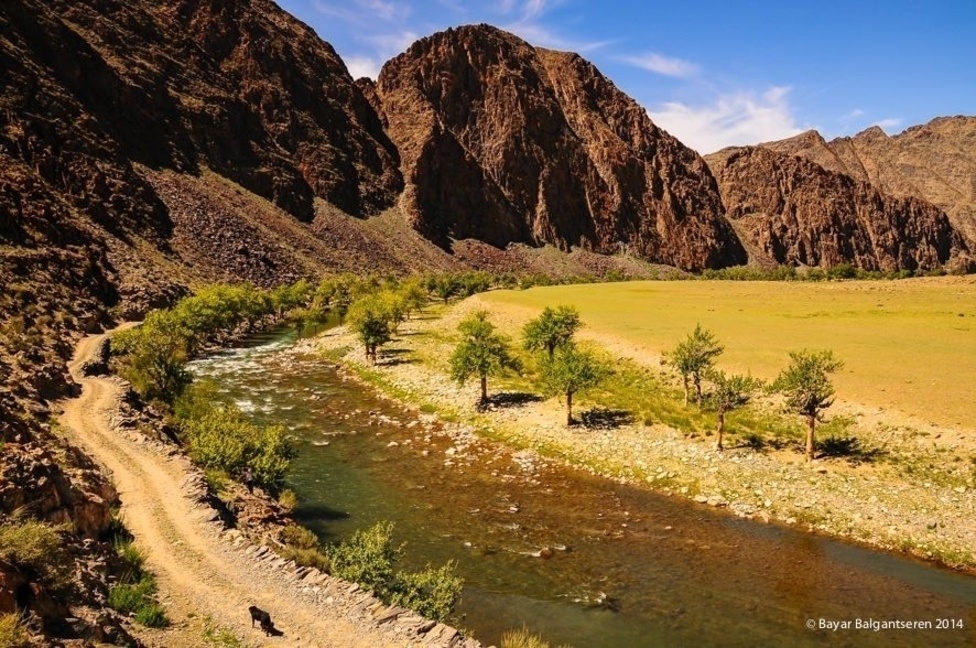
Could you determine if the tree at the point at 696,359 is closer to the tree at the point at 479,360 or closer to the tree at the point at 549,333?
the tree at the point at 549,333

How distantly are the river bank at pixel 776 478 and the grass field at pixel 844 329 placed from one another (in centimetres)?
896

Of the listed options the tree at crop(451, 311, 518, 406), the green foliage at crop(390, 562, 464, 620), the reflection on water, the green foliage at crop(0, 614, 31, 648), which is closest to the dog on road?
the green foliage at crop(390, 562, 464, 620)

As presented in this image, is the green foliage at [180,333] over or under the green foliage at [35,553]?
over

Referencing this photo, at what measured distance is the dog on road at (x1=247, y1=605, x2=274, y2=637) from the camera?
16.9 m

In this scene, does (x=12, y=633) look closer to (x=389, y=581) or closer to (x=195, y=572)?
(x=195, y=572)

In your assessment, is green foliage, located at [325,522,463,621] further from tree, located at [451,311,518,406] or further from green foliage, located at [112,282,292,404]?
tree, located at [451,311,518,406]

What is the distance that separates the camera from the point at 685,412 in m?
47.0

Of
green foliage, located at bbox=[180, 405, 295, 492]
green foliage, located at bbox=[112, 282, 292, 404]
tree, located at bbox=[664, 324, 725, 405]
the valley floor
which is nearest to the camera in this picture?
the valley floor

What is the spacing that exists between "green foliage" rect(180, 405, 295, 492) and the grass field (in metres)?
39.0

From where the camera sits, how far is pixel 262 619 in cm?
1698

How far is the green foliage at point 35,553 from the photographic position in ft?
44.8

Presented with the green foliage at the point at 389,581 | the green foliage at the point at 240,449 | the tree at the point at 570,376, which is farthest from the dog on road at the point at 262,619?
the tree at the point at 570,376

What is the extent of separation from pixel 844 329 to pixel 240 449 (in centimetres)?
6866

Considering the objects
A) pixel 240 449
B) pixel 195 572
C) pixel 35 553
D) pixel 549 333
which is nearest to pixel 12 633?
pixel 35 553
